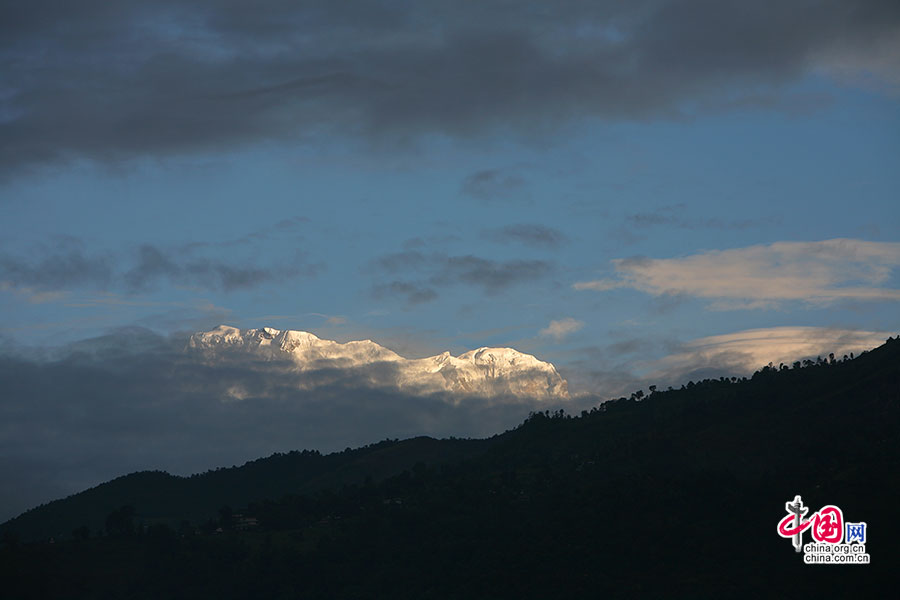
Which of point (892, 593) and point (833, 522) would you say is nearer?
point (892, 593)

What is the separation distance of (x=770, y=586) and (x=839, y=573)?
12176 mm

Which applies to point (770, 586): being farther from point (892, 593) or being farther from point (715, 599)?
point (892, 593)

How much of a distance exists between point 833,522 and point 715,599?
2483cm

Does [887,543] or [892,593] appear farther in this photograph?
[887,543]

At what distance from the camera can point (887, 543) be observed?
195 m

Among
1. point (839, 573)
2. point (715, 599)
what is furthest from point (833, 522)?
point (715, 599)

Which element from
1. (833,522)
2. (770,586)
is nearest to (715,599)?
(770,586)

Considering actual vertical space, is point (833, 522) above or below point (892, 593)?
above

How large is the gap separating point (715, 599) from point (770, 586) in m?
10.2

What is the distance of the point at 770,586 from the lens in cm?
→ 19800

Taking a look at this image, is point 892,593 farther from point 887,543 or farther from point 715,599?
point 715,599

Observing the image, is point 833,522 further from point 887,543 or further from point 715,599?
point 715,599

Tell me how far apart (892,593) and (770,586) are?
22310 mm

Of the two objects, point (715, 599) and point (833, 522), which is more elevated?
point (833, 522)
